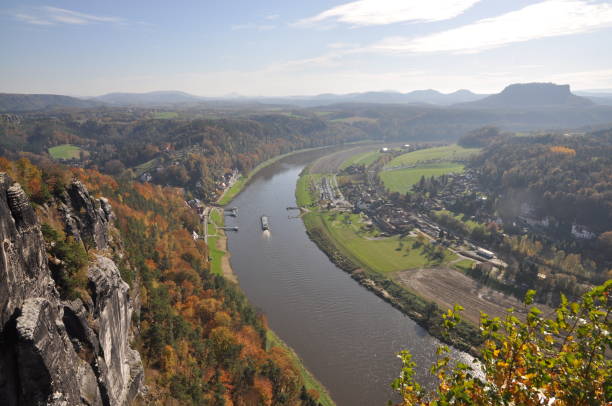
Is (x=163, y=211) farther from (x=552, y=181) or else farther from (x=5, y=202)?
(x=552, y=181)

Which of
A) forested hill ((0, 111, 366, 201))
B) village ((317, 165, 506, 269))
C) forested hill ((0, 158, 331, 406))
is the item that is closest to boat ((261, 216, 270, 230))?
village ((317, 165, 506, 269))

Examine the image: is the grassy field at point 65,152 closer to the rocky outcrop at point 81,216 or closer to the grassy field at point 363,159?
the grassy field at point 363,159

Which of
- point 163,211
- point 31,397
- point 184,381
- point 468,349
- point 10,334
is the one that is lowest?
point 468,349

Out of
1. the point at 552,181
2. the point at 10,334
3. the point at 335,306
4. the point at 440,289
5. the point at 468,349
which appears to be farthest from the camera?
the point at 552,181

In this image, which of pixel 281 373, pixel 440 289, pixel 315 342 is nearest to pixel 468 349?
pixel 440 289

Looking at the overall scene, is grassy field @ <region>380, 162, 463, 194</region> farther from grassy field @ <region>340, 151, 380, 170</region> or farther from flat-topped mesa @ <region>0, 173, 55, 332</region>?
flat-topped mesa @ <region>0, 173, 55, 332</region>

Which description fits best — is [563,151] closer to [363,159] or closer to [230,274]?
[363,159]
